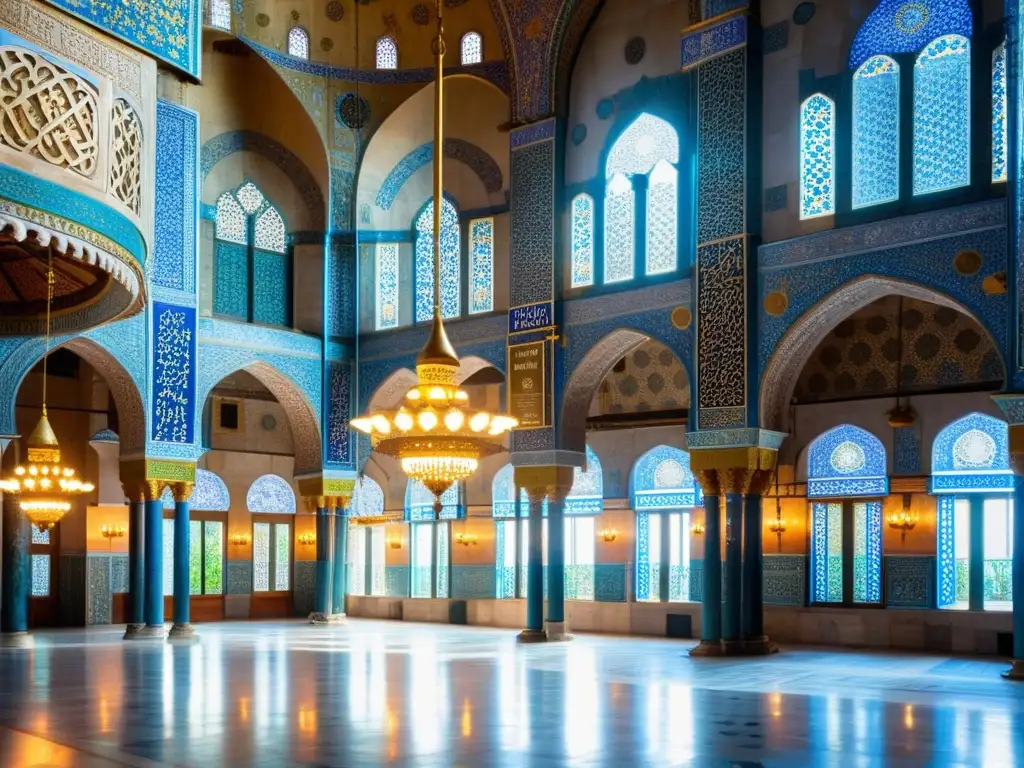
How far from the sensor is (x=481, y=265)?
17.9 meters

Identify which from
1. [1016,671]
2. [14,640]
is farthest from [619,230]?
[14,640]

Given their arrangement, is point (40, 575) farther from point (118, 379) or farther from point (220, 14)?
point (220, 14)

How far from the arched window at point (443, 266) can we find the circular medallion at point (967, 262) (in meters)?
7.88

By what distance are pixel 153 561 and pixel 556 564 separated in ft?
17.3

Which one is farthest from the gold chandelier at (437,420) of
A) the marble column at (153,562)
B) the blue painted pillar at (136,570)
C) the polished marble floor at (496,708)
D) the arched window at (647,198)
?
the blue painted pillar at (136,570)

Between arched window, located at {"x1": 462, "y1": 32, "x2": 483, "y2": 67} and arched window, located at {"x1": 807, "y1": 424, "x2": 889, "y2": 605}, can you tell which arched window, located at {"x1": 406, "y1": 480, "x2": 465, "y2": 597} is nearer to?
arched window, located at {"x1": 807, "y1": 424, "x2": 889, "y2": 605}

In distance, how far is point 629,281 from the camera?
15.0 m

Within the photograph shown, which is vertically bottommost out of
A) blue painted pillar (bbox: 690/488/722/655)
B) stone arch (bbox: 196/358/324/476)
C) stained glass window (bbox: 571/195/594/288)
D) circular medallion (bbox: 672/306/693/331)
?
blue painted pillar (bbox: 690/488/722/655)

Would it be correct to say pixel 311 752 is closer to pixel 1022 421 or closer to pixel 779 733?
pixel 779 733

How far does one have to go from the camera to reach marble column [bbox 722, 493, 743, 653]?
44.7 ft

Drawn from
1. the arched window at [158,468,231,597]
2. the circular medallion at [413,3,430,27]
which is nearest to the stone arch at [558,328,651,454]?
the circular medallion at [413,3,430,27]

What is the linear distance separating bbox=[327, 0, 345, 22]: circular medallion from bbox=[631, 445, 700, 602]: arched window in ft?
26.7

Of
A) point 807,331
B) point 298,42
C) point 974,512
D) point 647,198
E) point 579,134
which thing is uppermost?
point 298,42

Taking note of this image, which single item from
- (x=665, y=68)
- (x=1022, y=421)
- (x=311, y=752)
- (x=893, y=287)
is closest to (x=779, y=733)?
(x=311, y=752)
